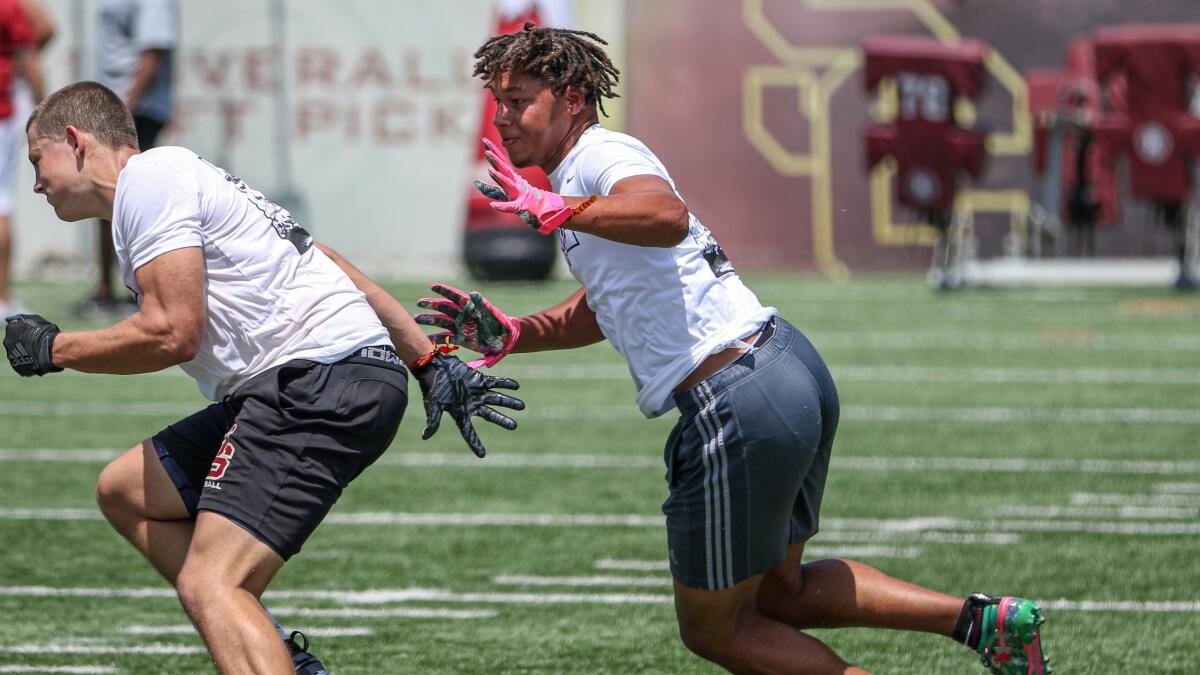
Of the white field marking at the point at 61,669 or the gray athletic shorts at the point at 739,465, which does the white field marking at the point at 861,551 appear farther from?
the white field marking at the point at 61,669

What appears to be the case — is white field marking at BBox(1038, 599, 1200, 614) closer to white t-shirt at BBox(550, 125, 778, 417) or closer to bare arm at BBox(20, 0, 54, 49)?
white t-shirt at BBox(550, 125, 778, 417)

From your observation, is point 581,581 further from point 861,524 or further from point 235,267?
point 235,267

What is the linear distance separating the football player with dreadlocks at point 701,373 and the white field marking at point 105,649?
5.51 ft

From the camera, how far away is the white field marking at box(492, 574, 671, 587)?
6301mm

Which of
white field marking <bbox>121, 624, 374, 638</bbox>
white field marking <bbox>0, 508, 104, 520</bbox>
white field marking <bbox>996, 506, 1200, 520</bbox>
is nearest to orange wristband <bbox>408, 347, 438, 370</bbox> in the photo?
white field marking <bbox>121, 624, 374, 638</bbox>

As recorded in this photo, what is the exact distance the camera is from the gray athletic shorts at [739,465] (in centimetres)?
425

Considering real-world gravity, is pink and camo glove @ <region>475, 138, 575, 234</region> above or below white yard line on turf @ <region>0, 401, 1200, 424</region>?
above

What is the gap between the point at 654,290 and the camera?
4.30 metres

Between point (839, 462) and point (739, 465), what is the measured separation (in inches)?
178

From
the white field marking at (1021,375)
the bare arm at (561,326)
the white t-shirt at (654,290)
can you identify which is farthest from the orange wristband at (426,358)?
the white field marking at (1021,375)

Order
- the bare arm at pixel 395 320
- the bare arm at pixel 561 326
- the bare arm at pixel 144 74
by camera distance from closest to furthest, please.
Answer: the bare arm at pixel 395 320 < the bare arm at pixel 561 326 < the bare arm at pixel 144 74

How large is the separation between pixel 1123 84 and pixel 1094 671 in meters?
12.2

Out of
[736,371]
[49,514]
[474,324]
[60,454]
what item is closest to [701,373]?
[736,371]

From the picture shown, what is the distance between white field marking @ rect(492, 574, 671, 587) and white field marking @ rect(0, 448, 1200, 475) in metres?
2.21
